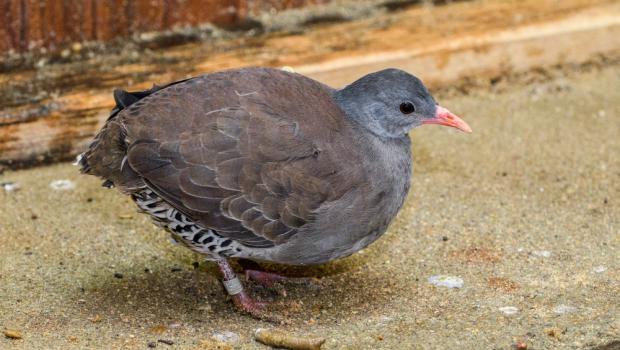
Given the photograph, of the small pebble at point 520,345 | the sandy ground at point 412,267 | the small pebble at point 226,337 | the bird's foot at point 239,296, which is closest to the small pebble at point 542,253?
the sandy ground at point 412,267

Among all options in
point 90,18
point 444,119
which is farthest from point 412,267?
point 90,18

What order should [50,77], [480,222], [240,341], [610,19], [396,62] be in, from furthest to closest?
1. [610,19]
2. [396,62]
3. [50,77]
4. [480,222]
5. [240,341]

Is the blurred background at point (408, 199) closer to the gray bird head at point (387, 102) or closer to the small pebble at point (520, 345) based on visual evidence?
the small pebble at point (520, 345)

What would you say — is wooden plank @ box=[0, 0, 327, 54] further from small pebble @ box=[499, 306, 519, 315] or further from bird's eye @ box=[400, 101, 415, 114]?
small pebble @ box=[499, 306, 519, 315]

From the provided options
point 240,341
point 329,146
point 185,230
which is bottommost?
point 240,341

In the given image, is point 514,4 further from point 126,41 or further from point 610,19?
point 126,41

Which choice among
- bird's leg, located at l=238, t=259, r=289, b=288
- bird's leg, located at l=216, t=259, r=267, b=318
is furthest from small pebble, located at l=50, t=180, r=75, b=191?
bird's leg, located at l=216, t=259, r=267, b=318

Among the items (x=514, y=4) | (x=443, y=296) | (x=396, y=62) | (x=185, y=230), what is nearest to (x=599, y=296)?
(x=443, y=296)
